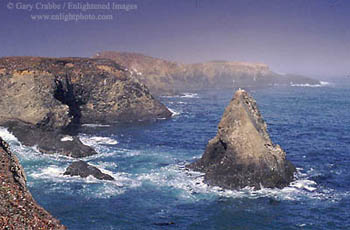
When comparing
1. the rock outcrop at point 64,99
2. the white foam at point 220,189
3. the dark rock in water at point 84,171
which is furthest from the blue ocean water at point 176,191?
the rock outcrop at point 64,99

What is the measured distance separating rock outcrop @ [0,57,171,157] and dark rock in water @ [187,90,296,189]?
19292 millimetres

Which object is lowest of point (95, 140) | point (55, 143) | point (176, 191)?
point (176, 191)

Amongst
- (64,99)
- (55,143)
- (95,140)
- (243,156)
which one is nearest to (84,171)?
(55,143)

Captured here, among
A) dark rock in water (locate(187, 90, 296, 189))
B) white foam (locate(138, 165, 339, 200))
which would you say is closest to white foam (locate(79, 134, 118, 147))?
white foam (locate(138, 165, 339, 200))

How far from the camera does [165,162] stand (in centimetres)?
4778

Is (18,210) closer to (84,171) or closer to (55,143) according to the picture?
(84,171)

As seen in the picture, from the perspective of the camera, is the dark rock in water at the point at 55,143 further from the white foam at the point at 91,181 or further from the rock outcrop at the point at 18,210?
the rock outcrop at the point at 18,210

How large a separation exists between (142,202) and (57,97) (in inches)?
1683

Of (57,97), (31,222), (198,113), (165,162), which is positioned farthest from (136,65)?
(31,222)

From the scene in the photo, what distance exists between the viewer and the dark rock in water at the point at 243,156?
38359mm

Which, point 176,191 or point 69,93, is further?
point 69,93

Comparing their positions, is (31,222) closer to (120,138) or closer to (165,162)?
(165,162)

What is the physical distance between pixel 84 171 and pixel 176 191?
11.1m

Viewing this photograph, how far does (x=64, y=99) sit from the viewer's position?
7381cm
